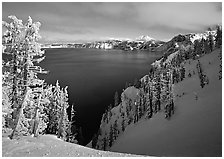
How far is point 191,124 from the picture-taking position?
3700 centimetres

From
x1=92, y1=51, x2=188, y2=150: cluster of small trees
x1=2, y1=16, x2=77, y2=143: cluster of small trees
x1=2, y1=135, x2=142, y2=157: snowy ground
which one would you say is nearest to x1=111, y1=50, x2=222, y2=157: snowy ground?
x1=92, y1=51, x2=188, y2=150: cluster of small trees

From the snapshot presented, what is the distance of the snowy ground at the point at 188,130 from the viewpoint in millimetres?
29328

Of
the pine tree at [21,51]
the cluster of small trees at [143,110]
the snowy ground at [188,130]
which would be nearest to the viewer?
the pine tree at [21,51]

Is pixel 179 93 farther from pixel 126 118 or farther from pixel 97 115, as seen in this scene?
pixel 97 115

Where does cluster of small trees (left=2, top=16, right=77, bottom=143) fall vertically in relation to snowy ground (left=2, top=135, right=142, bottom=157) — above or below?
above

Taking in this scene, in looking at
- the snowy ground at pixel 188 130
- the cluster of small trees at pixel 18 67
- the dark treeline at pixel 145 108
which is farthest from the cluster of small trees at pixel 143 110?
the cluster of small trees at pixel 18 67

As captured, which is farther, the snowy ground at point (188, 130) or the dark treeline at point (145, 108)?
the dark treeline at point (145, 108)

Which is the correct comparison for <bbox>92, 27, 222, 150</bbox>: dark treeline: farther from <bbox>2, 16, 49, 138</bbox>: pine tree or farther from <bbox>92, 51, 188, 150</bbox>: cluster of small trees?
<bbox>2, 16, 49, 138</bbox>: pine tree

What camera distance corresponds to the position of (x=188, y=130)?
35.6 meters

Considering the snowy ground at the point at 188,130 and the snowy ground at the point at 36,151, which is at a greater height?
the snowy ground at the point at 36,151

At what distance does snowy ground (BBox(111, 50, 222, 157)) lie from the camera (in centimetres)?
2933

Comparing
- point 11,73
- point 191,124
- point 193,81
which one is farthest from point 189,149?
point 193,81

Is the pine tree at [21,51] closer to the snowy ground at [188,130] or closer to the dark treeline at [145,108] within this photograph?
the snowy ground at [188,130]

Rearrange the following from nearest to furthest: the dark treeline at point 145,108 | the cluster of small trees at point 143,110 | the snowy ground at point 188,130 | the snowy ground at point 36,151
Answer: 1. the snowy ground at point 36,151
2. the snowy ground at point 188,130
3. the cluster of small trees at point 143,110
4. the dark treeline at point 145,108
